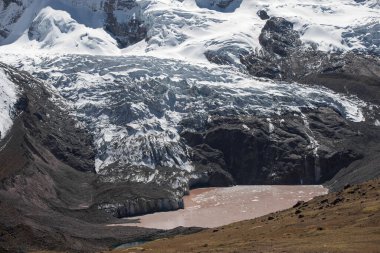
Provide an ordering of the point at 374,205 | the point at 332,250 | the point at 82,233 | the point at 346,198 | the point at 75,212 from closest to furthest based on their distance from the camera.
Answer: the point at 332,250, the point at 374,205, the point at 346,198, the point at 82,233, the point at 75,212

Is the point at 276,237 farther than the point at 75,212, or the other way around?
the point at 75,212

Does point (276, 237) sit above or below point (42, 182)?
above

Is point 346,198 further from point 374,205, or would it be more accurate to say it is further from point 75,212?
point 75,212

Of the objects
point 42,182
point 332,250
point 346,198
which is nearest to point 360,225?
point 332,250

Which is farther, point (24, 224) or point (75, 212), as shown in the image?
point (75, 212)

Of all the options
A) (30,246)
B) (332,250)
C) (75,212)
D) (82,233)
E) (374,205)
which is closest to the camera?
(332,250)

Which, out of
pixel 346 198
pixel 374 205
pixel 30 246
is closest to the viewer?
pixel 374 205

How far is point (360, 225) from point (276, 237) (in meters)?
10.2

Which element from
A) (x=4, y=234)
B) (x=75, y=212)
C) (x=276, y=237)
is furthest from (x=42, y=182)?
(x=276, y=237)

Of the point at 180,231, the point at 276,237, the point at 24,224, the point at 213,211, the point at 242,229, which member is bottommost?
the point at 213,211

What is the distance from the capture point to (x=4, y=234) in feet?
456

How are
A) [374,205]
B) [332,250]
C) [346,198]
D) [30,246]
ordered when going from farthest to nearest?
1. [30,246]
2. [346,198]
3. [374,205]
4. [332,250]

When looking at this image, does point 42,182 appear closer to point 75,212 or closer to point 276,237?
point 75,212

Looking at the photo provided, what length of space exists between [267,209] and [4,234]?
78.7 metres
